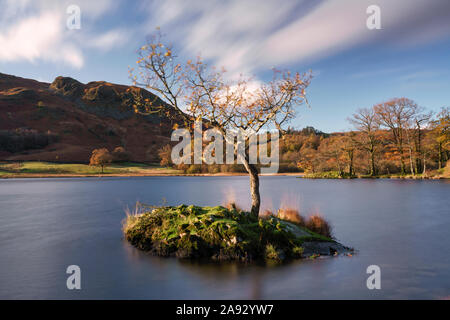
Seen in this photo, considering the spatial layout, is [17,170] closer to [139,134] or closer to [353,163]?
[353,163]

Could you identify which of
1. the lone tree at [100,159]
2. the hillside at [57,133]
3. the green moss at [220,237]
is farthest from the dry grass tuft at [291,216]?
the hillside at [57,133]

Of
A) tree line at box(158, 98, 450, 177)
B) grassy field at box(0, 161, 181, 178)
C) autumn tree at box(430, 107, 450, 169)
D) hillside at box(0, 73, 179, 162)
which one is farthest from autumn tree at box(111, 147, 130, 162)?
autumn tree at box(430, 107, 450, 169)

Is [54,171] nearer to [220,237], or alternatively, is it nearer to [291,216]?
[291,216]

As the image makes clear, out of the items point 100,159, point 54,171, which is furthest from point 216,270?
point 54,171

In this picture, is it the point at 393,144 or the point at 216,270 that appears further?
the point at 393,144

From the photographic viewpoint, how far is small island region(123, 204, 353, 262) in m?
9.38

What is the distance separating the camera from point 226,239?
A: 953 cm

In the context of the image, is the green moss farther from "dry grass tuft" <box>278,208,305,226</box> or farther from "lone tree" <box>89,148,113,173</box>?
"lone tree" <box>89,148,113,173</box>

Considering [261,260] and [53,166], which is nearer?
[261,260]

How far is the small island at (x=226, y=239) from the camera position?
9383 millimetres

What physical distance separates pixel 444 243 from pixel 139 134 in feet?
583

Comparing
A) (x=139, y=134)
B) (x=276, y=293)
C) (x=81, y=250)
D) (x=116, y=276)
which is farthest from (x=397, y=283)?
(x=139, y=134)

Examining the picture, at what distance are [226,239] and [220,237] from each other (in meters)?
0.22
